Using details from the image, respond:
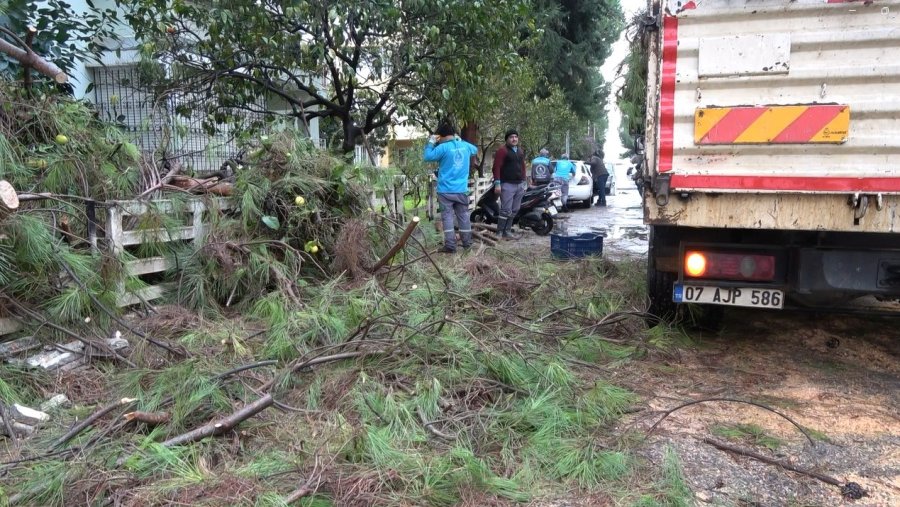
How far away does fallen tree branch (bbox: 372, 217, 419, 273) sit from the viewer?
5031 millimetres

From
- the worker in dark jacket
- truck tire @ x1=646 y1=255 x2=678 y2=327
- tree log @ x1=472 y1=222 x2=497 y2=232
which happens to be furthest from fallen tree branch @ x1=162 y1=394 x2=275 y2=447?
the worker in dark jacket

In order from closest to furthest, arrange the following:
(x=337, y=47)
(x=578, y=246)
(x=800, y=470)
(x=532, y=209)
Result: 1. (x=800, y=470)
2. (x=337, y=47)
3. (x=578, y=246)
4. (x=532, y=209)

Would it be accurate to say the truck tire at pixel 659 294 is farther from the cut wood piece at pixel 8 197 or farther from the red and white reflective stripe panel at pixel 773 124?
the cut wood piece at pixel 8 197

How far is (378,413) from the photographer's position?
325cm

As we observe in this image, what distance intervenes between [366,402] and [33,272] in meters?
2.34

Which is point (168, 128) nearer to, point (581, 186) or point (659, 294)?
point (659, 294)

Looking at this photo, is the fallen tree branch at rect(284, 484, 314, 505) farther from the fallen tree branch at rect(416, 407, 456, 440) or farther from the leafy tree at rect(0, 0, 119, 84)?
the leafy tree at rect(0, 0, 119, 84)

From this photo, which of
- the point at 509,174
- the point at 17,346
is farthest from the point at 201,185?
the point at 509,174

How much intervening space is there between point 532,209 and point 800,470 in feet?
28.3

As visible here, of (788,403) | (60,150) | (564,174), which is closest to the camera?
(788,403)

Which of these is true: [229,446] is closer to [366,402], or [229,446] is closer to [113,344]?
[366,402]

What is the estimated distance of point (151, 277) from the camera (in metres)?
5.18

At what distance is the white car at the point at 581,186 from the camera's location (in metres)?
18.6

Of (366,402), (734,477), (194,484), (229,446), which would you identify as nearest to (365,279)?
(366,402)
